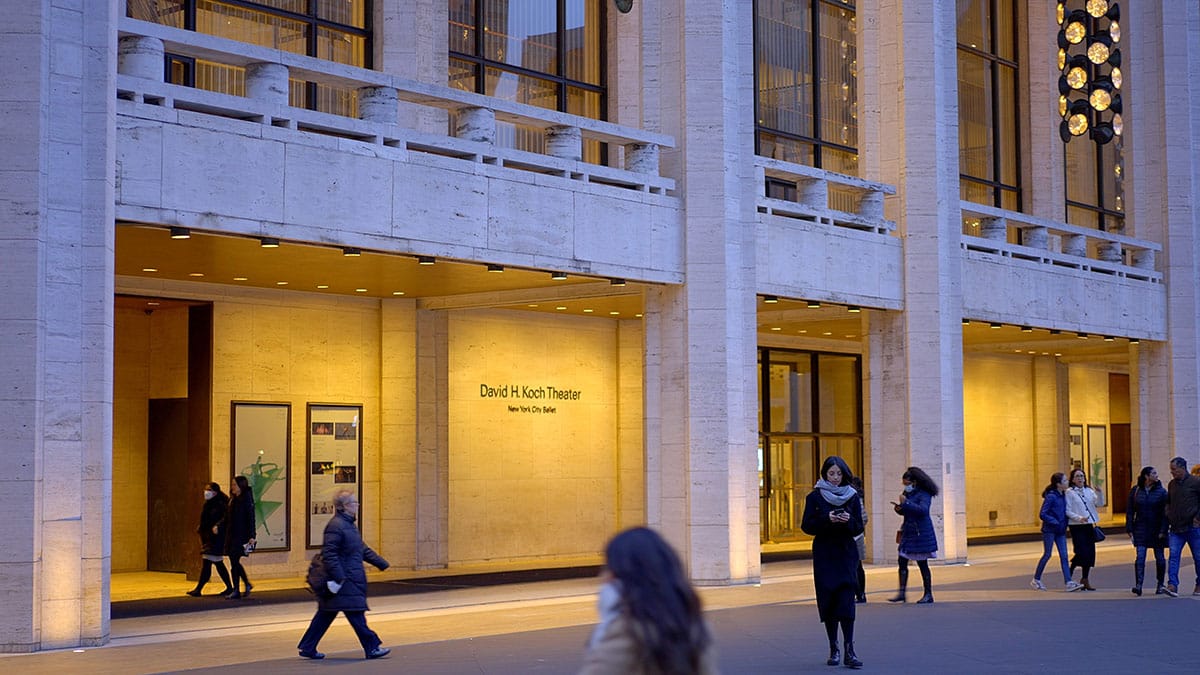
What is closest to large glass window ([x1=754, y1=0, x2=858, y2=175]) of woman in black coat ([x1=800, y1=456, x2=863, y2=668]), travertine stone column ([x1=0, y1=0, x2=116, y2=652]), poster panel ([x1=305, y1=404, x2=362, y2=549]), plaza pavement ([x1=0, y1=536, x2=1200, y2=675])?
poster panel ([x1=305, y1=404, x2=362, y2=549])

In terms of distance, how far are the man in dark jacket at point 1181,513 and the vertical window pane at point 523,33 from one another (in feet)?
40.2

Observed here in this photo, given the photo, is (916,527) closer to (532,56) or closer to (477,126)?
(477,126)

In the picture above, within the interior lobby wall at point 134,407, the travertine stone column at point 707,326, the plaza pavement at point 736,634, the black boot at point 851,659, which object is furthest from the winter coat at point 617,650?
the interior lobby wall at point 134,407

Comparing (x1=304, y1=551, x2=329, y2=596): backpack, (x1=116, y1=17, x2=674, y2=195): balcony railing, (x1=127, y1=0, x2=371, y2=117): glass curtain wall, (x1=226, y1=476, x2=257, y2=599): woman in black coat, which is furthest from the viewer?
(x1=127, y1=0, x2=371, y2=117): glass curtain wall

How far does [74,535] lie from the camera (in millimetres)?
14242

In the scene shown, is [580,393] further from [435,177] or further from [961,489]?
[435,177]

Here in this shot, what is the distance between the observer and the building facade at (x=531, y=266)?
47.9 feet

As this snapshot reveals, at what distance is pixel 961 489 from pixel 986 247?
4774 mm

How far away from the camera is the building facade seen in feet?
47.9

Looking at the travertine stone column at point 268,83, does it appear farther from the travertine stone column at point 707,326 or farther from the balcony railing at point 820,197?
the balcony railing at point 820,197

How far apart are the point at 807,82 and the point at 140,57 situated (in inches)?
702

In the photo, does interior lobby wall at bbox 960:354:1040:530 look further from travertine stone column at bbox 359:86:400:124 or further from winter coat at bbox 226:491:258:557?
travertine stone column at bbox 359:86:400:124

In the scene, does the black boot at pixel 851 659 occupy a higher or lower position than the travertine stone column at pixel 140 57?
lower

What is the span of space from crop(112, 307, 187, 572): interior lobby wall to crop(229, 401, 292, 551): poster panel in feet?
4.94
